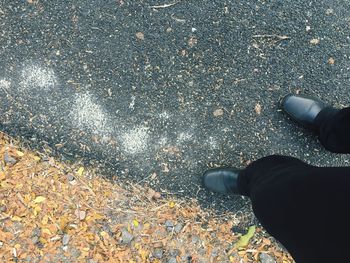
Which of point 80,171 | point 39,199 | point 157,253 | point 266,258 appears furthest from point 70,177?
point 266,258

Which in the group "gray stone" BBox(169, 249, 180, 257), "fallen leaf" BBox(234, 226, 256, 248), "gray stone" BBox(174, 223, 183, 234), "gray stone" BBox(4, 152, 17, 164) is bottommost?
"gray stone" BBox(169, 249, 180, 257)

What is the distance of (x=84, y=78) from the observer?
7.13 ft

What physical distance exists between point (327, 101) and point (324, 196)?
100cm

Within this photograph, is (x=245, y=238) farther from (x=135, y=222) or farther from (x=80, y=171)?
→ (x=80, y=171)

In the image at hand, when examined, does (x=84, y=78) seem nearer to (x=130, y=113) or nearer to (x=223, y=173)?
(x=130, y=113)

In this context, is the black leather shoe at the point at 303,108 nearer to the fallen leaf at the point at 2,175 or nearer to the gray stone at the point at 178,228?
the gray stone at the point at 178,228

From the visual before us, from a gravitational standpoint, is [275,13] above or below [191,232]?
above

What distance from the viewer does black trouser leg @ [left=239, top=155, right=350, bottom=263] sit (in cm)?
128

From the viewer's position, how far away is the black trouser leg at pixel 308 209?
128cm

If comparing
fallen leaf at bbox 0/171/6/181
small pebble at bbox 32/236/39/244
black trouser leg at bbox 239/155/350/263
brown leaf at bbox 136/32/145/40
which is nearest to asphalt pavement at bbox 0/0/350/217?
brown leaf at bbox 136/32/145/40

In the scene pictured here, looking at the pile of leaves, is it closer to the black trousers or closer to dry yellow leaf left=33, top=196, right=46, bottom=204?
dry yellow leaf left=33, top=196, right=46, bottom=204

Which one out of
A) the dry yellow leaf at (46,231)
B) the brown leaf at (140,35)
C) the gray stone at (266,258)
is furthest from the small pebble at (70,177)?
the gray stone at (266,258)

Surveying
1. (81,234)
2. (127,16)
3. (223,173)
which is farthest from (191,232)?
(127,16)

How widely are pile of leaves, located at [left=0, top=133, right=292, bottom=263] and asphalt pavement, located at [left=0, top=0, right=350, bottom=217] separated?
98mm
